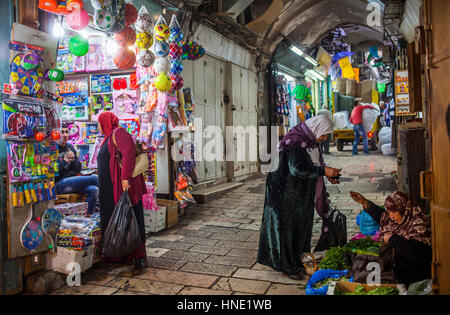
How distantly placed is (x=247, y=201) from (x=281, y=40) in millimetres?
6181

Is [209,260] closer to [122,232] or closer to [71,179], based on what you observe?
[122,232]

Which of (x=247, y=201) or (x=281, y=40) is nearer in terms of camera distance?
(x=247, y=201)

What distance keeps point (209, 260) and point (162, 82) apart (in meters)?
2.71

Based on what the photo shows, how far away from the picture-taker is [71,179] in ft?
18.0

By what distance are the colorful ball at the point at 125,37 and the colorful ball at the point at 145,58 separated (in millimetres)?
300

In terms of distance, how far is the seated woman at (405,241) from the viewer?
9.82ft

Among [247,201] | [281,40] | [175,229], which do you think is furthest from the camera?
[281,40]

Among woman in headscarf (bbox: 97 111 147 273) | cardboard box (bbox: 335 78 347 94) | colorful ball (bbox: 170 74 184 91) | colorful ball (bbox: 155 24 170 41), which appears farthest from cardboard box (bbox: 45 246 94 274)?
cardboard box (bbox: 335 78 347 94)

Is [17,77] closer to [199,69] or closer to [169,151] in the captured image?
[169,151]

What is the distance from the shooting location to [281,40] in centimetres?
1192

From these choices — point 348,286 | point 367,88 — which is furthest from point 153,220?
point 367,88

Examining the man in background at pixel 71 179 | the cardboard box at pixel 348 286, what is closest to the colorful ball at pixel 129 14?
the man in background at pixel 71 179

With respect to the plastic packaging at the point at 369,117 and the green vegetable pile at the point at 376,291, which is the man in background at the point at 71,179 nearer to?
the green vegetable pile at the point at 376,291
